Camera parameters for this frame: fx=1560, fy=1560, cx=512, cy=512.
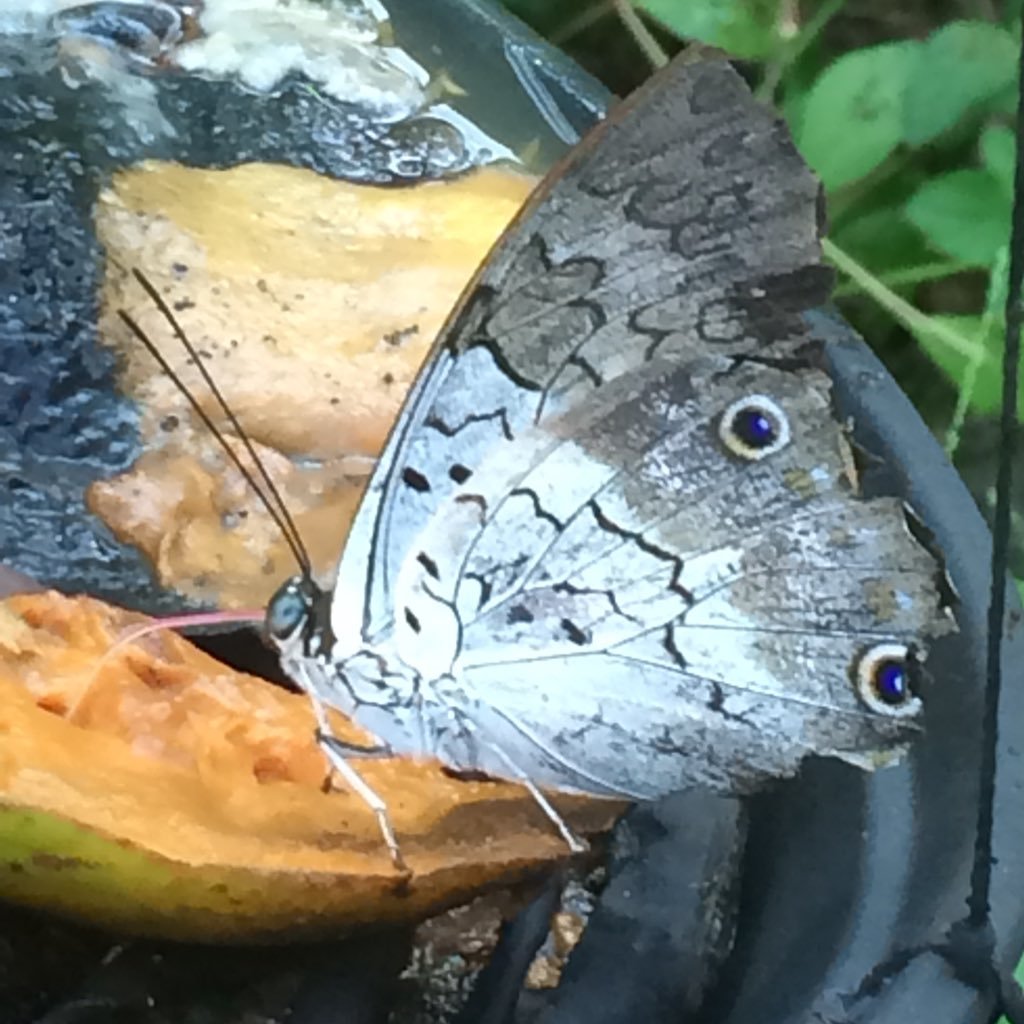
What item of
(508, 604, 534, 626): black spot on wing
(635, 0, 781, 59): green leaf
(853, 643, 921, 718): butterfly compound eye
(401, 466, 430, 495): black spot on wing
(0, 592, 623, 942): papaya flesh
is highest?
(635, 0, 781, 59): green leaf

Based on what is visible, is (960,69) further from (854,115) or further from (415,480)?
(415,480)

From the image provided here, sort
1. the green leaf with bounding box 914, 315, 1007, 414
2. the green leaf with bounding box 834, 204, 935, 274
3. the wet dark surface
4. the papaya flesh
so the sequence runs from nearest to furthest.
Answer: the papaya flesh < the wet dark surface < the green leaf with bounding box 914, 315, 1007, 414 < the green leaf with bounding box 834, 204, 935, 274

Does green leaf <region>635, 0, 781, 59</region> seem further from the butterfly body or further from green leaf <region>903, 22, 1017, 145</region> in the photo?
the butterfly body

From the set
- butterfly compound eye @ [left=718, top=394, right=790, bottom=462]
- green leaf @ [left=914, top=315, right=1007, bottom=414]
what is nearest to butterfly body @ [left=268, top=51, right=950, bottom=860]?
butterfly compound eye @ [left=718, top=394, right=790, bottom=462]

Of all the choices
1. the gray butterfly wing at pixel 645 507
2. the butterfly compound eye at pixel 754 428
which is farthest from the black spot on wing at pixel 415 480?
the butterfly compound eye at pixel 754 428

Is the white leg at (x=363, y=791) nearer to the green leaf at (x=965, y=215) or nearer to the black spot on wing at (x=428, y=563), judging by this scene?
the black spot on wing at (x=428, y=563)

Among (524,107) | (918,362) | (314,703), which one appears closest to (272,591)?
(314,703)
